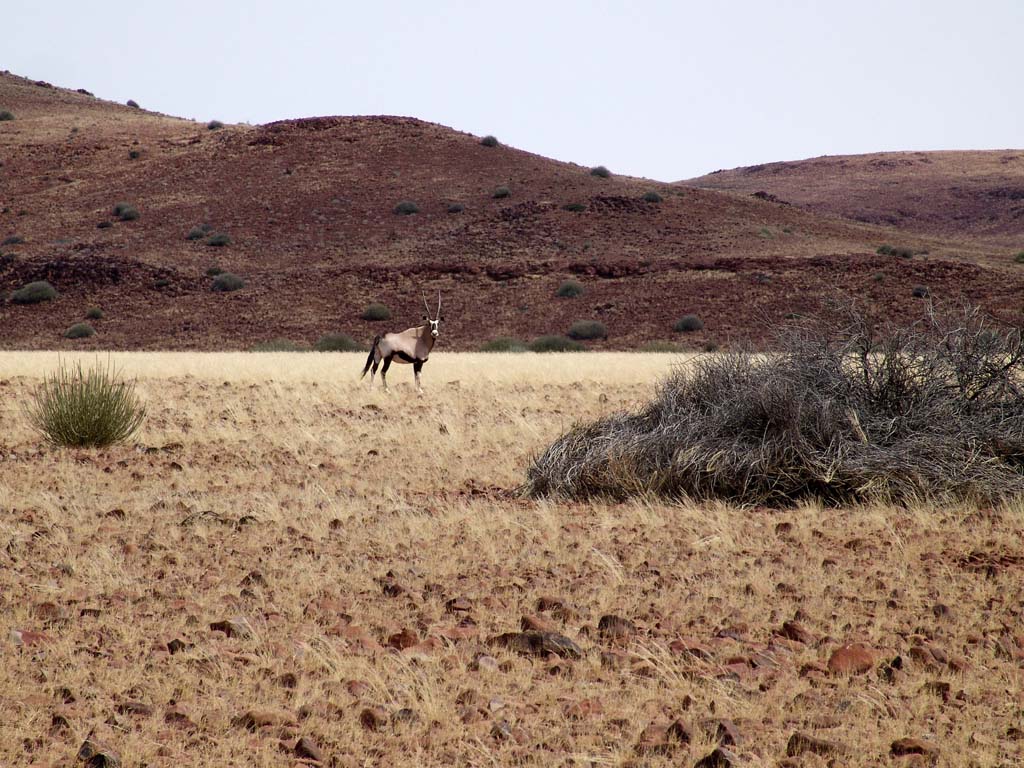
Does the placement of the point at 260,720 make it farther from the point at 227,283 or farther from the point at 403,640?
the point at 227,283

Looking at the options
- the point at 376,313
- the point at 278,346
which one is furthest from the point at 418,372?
the point at 376,313

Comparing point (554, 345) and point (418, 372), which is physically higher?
point (418, 372)

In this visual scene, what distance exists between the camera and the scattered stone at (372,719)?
4.29m

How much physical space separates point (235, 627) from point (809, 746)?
2.86m

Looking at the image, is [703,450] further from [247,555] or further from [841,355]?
[247,555]

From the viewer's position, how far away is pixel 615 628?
5.37m

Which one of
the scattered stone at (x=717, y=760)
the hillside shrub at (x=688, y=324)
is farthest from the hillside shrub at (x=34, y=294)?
the scattered stone at (x=717, y=760)

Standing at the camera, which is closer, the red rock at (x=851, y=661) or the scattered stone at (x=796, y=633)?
the red rock at (x=851, y=661)

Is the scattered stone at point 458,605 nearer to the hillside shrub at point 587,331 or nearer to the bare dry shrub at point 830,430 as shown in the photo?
the bare dry shrub at point 830,430

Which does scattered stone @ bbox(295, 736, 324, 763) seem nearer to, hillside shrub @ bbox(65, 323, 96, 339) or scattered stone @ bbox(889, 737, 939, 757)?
scattered stone @ bbox(889, 737, 939, 757)

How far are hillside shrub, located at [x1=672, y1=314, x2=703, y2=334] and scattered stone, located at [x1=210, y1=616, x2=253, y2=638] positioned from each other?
118 ft

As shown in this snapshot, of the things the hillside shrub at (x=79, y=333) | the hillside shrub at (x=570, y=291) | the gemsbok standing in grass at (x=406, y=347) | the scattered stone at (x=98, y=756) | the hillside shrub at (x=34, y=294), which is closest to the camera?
the scattered stone at (x=98, y=756)

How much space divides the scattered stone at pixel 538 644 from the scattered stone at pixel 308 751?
136 cm

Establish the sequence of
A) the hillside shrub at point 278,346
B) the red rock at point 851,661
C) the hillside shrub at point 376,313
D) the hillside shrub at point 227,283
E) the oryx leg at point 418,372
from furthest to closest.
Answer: the hillside shrub at point 227,283 → the hillside shrub at point 376,313 → the hillside shrub at point 278,346 → the oryx leg at point 418,372 → the red rock at point 851,661
